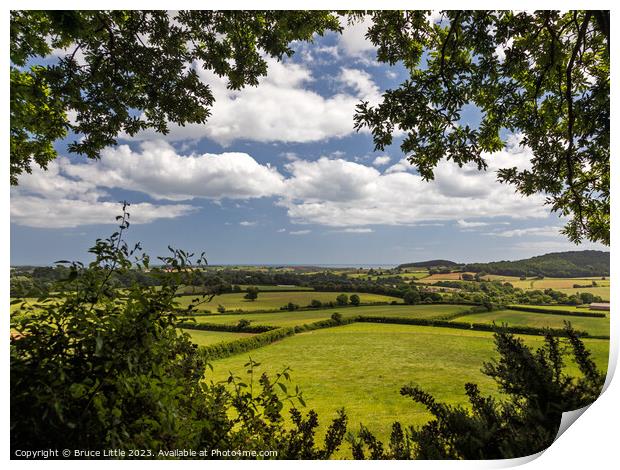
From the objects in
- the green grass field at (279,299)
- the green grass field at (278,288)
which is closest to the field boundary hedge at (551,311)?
the green grass field at (279,299)

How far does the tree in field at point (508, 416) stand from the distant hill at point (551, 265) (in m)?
1.72

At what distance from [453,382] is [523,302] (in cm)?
169

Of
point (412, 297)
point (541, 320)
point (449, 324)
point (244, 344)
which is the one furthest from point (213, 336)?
point (541, 320)

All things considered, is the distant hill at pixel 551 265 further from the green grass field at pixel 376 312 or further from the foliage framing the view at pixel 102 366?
the foliage framing the view at pixel 102 366

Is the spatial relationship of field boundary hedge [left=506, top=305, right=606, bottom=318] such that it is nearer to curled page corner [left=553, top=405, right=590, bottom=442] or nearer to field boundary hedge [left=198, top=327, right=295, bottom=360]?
curled page corner [left=553, top=405, right=590, bottom=442]

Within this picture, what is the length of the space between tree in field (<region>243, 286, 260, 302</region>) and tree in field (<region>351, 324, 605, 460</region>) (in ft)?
7.61

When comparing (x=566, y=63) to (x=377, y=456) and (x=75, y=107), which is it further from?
(x=75, y=107)

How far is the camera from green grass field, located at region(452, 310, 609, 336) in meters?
4.52

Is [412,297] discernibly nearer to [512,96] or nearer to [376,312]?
[376,312]

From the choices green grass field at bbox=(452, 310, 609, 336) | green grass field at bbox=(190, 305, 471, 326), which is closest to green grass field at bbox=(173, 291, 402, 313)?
green grass field at bbox=(190, 305, 471, 326)

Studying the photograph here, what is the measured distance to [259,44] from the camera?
4469 millimetres

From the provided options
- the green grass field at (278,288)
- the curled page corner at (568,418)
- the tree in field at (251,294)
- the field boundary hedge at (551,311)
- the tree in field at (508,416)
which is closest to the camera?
the tree in field at (508,416)

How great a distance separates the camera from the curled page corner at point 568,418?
3446mm
